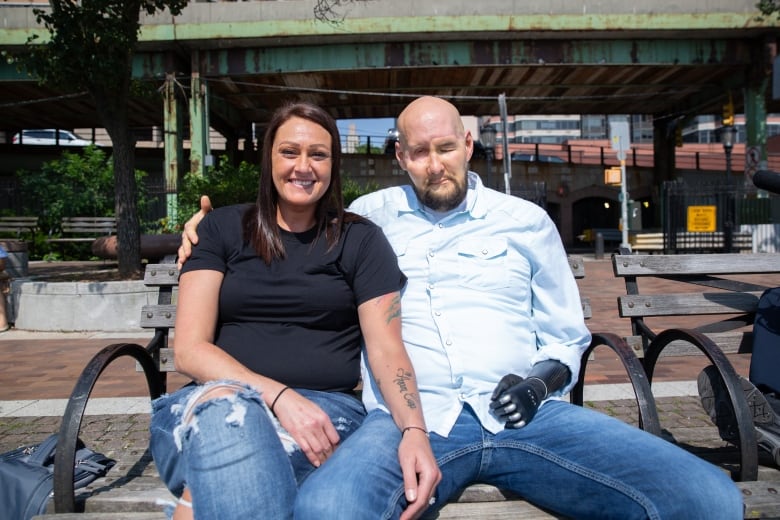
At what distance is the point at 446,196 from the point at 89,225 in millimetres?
15585

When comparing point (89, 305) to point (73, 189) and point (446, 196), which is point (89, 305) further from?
point (73, 189)

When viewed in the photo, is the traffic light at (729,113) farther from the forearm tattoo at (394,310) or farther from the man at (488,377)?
the forearm tattoo at (394,310)

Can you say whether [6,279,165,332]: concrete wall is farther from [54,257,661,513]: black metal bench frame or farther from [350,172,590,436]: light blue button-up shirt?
[350,172,590,436]: light blue button-up shirt

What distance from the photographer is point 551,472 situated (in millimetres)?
1869

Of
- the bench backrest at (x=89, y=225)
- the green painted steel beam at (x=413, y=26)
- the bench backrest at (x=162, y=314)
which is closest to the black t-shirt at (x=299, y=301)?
the bench backrest at (x=162, y=314)

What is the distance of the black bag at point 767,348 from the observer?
2.41m

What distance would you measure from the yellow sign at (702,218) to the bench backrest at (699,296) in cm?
1515

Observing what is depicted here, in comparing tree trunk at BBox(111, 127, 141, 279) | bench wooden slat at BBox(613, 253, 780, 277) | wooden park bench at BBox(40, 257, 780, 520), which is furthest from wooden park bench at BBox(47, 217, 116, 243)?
bench wooden slat at BBox(613, 253, 780, 277)

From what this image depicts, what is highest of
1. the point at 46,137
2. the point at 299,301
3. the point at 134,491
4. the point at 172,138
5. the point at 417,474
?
the point at 46,137

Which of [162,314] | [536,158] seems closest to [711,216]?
[536,158]

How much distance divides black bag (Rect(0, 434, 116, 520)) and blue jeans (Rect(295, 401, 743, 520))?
100 cm

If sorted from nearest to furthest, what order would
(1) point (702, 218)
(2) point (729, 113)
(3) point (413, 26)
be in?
1. (3) point (413, 26)
2. (1) point (702, 218)
3. (2) point (729, 113)

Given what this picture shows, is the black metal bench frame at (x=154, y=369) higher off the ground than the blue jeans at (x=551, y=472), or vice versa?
the black metal bench frame at (x=154, y=369)

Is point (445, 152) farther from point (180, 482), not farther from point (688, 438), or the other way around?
point (688, 438)
